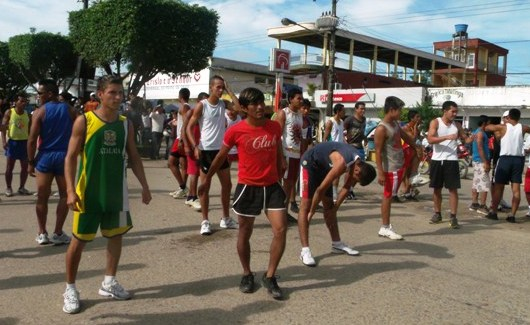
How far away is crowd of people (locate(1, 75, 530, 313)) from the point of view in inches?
150

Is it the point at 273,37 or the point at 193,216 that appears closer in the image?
the point at 193,216

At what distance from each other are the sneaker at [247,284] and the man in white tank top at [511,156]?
5.36m

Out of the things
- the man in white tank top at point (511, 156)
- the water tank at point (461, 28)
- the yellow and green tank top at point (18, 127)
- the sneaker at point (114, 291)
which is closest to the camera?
the sneaker at point (114, 291)

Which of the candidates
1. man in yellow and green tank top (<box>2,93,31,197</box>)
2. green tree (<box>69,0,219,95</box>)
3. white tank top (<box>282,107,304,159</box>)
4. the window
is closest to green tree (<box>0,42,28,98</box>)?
green tree (<box>69,0,219,95</box>)

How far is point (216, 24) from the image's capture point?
22.9 m

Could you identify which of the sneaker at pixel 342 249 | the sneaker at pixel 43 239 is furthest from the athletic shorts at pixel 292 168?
the sneaker at pixel 43 239

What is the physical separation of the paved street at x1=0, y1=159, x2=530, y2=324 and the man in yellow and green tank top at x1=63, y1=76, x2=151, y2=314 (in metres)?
0.48

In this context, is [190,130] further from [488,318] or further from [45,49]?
[45,49]

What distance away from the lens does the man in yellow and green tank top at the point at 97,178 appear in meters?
3.74

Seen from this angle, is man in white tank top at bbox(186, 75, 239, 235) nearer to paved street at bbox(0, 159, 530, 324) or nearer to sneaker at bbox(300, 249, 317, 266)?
paved street at bbox(0, 159, 530, 324)

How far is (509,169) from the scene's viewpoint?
8.02 meters

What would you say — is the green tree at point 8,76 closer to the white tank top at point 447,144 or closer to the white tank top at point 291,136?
the white tank top at point 291,136

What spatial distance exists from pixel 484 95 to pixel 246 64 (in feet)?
74.2

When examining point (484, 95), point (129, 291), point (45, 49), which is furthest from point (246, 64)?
point (129, 291)
